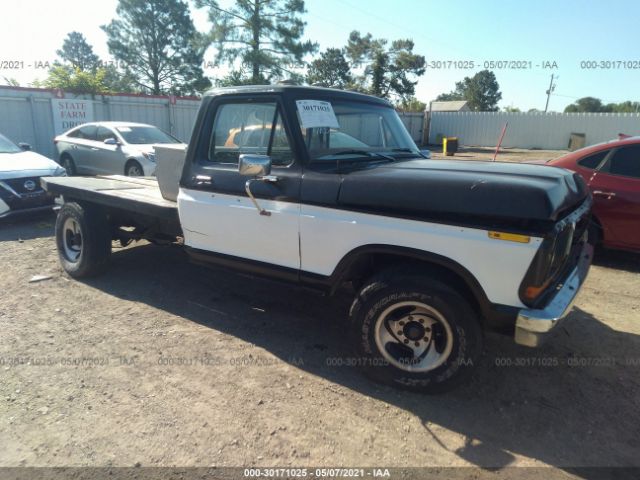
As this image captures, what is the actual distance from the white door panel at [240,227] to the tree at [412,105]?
34.1 metres

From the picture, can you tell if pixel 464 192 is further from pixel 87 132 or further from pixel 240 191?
pixel 87 132

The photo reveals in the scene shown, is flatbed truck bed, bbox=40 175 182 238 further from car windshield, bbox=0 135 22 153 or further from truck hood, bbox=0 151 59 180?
car windshield, bbox=0 135 22 153

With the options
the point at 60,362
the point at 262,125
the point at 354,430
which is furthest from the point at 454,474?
the point at 60,362

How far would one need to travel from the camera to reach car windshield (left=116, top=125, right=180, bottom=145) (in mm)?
10758

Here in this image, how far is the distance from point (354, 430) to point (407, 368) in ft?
1.90

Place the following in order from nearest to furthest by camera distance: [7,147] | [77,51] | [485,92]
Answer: [7,147] → [77,51] → [485,92]

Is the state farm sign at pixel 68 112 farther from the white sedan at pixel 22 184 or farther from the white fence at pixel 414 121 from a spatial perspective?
the white sedan at pixel 22 184

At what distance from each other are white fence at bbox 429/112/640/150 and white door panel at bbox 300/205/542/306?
2833 centimetres

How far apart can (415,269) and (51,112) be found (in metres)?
15.4

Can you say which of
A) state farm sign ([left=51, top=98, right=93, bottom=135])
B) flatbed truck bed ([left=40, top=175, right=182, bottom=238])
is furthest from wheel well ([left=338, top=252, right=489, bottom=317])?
state farm sign ([left=51, top=98, right=93, bottom=135])

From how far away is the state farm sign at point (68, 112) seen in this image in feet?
47.0

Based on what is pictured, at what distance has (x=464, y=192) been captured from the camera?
2617 mm

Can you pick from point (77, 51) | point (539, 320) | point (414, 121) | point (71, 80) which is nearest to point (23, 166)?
point (539, 320)

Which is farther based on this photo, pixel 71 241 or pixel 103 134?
pixel 103 134
